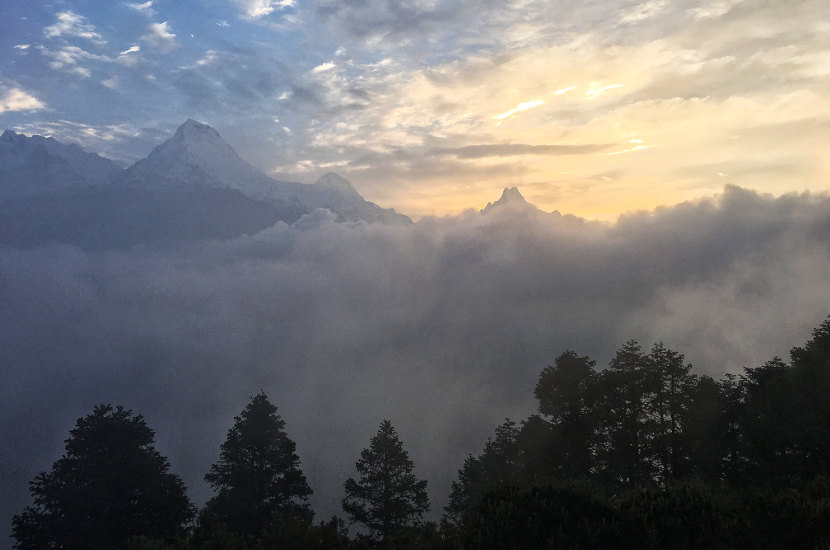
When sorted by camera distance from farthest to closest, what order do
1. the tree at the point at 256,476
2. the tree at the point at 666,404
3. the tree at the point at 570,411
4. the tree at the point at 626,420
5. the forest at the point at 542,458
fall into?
the tree at the point at 256,476, the tree at the point at 570,411, the tree at the point at 666,404, the tree at the point at 626,420, the forest at the point at 542,458

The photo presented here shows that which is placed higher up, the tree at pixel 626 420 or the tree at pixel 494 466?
the tree at pixel 626 420

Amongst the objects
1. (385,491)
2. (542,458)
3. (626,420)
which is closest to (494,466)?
(542,458)

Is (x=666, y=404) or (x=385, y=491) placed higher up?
(x=666, y=404)

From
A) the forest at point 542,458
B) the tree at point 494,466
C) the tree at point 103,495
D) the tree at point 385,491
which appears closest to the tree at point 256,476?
the forest at point 542,458

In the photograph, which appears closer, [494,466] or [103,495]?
[103,495]

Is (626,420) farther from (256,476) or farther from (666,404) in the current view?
(256,476)

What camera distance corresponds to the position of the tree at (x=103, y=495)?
25922mm

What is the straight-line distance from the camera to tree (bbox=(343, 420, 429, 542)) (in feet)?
95.7

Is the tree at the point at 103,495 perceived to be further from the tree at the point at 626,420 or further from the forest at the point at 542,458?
the tree at the point at 626,420

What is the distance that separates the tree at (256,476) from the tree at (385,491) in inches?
131

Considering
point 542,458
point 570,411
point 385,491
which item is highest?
point 570,411

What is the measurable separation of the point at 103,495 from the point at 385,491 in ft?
56.7

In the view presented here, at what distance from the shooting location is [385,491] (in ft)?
99.1

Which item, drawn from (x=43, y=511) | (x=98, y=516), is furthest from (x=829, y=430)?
(x=43, y=511)
